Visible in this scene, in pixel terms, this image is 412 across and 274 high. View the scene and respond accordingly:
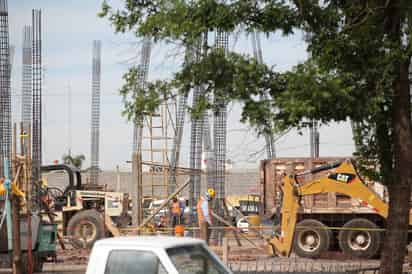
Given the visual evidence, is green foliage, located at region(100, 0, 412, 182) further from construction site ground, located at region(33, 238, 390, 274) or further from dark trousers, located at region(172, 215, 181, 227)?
dark trousers, located at region(172, 215, 181, 227)

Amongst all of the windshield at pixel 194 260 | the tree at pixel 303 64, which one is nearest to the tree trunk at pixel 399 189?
the tree at pixel 303 64

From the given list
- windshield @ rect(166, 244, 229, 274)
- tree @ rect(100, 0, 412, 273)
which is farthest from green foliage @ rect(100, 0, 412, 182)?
windshield @ rect(166, 244, 229, 274)

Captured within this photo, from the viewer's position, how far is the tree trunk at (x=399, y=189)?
43.6 ft

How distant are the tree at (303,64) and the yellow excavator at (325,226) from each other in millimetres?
10575

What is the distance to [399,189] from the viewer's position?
13688 millimetres

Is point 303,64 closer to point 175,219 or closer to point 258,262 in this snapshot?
point 258,262

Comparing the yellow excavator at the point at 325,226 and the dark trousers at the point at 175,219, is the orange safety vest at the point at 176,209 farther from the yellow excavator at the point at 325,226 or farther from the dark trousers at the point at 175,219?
the yellow excavator at the point at 325,226

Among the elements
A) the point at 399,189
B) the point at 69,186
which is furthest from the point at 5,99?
the point at 399,189

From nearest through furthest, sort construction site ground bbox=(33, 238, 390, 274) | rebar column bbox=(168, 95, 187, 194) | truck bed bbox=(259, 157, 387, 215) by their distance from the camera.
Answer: construction site ground bbox=(33, 238, 390, 274)
truck bed bbox=(259, 157, 387, 215)
rebar column bbox=(168, 95, 187, 194)

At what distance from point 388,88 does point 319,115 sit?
137 centimetres

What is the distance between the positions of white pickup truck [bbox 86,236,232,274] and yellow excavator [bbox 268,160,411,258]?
45.0ft

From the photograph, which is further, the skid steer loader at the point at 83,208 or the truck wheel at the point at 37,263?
the skid steer loader at the point at 83,208

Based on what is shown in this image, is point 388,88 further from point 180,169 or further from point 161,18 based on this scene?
point 180,169

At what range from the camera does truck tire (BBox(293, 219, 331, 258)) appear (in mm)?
24266
